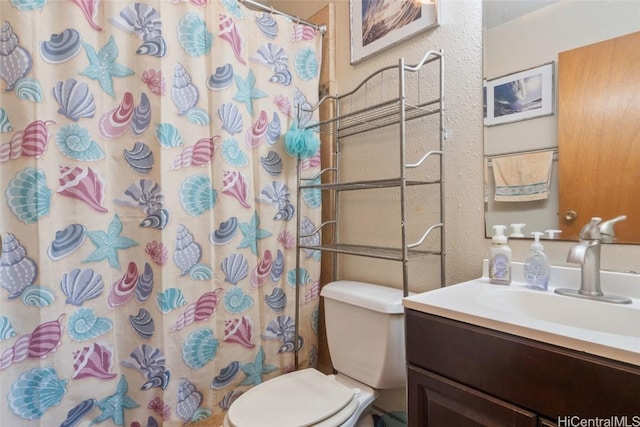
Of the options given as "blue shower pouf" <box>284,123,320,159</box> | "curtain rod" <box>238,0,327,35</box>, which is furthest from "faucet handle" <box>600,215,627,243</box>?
"curtain rod" <box>238,0,327,35</box>

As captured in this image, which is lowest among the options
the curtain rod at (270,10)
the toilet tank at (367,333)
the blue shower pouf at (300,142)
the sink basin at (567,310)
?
the toilet tank at (367,333)

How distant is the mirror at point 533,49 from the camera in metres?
0.92

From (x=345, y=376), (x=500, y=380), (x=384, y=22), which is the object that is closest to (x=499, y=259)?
(x=500, y=380)

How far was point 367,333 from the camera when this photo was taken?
3.87ft

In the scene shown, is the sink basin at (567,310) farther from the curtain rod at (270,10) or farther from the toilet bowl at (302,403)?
the curtain rod at (270,10)

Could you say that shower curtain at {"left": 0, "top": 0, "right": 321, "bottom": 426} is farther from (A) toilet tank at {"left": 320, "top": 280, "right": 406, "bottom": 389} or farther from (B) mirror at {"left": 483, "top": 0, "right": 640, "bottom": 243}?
(B) mirror at {"left": 483, "top": 0, "right": 640, "bottom": 243}

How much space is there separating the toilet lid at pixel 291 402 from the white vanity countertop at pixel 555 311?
0.46 metres

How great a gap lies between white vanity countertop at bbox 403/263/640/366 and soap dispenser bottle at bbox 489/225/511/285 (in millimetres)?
24

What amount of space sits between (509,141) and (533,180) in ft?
0.47

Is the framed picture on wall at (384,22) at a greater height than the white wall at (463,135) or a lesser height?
greater

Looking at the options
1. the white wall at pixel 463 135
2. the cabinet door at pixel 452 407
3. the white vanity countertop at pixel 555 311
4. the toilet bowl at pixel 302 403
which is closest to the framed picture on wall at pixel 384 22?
the white wall at pixel 463 135

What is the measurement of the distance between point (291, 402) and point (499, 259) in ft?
2.56

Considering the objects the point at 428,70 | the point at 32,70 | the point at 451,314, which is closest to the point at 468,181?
the point at 428,70

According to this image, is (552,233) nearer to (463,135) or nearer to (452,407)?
(463,135)
